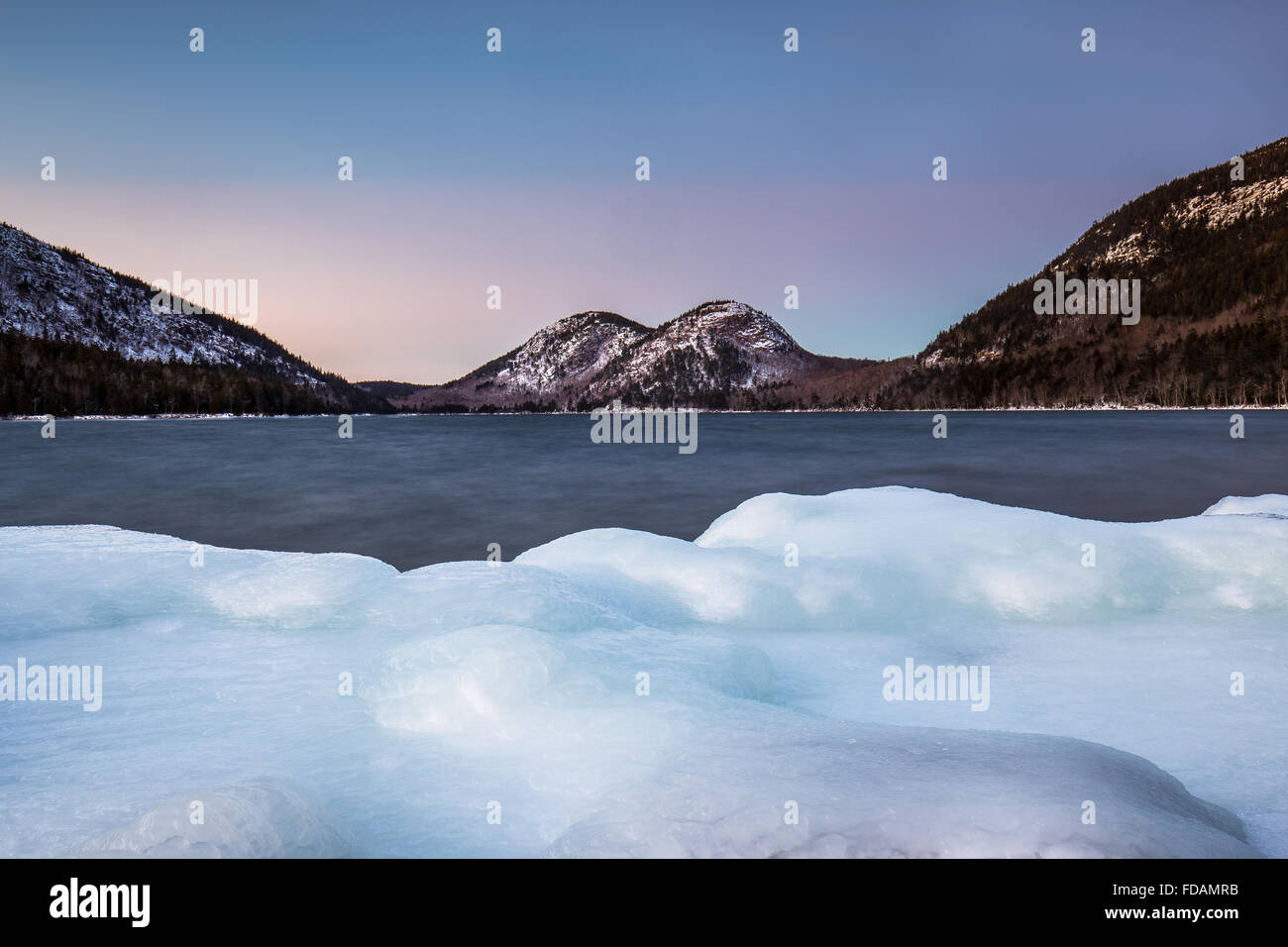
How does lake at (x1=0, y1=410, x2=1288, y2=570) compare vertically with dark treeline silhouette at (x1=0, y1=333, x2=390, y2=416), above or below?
below

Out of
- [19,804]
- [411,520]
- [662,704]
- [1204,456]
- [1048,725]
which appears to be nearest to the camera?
[19,804]

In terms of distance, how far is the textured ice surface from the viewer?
12.5 ft

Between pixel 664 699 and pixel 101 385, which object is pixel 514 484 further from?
pixel 101 385

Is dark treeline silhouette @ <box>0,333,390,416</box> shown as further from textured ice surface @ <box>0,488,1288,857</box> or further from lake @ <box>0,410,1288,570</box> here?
textured ice surface @ <box>0,488,1288,857</box>

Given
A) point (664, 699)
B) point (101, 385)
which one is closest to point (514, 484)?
point (664, 699)

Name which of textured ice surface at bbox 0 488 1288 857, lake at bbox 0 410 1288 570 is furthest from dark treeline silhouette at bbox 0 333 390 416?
textured ice surface at bbox 0 488 1288 857

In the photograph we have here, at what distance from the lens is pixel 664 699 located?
5.73 meters

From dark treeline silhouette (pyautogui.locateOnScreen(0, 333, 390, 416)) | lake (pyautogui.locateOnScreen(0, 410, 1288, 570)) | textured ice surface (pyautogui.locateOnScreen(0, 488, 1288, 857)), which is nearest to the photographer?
textured ice surface (pyautogui.locateOnScreen(0, 488, 1288, 857))
